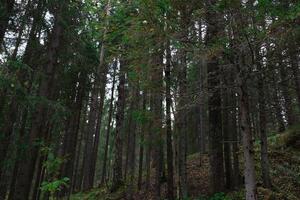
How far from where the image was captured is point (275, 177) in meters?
13.6

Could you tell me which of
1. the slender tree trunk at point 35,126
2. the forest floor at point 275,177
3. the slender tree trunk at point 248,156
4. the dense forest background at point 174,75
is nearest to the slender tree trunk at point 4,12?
the dense forest background at point 174,75

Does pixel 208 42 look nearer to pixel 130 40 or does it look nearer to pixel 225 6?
pixel 225 6

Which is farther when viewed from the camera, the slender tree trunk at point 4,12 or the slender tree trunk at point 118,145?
the slender tree trunk at point 118,145

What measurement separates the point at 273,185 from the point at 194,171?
7.62 metres

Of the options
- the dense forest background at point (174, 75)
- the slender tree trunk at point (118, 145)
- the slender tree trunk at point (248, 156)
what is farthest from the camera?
the slender tree trunk at point (118, 145)

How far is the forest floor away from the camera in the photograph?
11.1m

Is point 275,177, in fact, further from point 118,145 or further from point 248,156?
point 248,156

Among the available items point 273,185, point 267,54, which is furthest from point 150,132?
point 267,54

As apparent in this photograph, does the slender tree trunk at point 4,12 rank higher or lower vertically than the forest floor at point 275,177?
higher

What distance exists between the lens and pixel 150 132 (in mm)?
13977

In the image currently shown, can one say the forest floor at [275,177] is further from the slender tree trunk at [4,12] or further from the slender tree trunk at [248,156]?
the slender tree trunk at [4,12]

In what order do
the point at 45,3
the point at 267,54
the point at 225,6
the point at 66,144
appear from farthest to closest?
the point at 66,144 → the point at 45,3 → the point at 267,54 → the point at 225,6

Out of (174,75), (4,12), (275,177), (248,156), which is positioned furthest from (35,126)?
(275,177)

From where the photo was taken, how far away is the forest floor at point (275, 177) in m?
11.1
